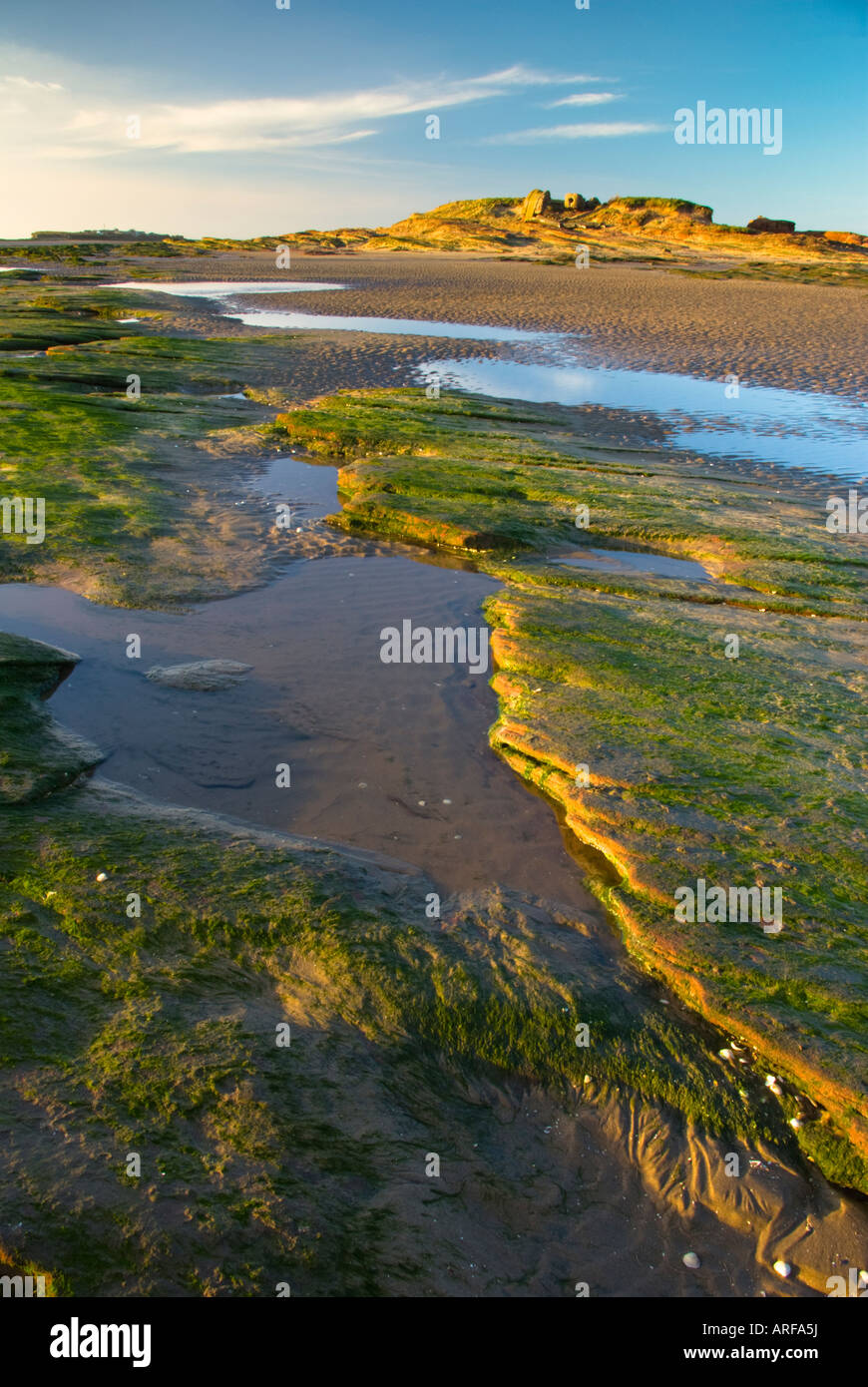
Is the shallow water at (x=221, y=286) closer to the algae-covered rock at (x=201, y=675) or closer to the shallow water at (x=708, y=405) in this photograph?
the shallow water at (x=708, y=405)

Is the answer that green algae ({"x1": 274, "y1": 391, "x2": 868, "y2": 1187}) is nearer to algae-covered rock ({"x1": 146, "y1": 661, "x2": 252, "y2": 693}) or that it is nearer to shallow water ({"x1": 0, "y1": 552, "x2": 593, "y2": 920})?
shallow water ({"x1": 0, "y1": 552, "x2": 593, "y2": 920})

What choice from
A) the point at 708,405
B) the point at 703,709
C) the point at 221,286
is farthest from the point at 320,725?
the point at 221,286

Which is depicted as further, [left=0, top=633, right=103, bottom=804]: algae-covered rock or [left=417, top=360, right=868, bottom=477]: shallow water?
[left=417, top=360, right=868, bottom=477]: shallow water

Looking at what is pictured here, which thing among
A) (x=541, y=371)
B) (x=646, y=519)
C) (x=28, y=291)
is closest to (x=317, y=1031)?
(x=646, y=519)

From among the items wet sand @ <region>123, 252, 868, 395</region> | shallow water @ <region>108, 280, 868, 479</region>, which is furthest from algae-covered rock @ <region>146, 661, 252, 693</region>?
wet sand @ <region>123, 252, 868, 395</region>

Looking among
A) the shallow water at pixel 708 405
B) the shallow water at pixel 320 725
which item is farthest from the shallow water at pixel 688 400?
the shallow water at pixel 320 725

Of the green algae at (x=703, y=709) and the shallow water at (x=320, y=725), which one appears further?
the shallow water at (x=320, y=725)

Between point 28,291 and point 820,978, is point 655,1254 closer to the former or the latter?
point 820,978

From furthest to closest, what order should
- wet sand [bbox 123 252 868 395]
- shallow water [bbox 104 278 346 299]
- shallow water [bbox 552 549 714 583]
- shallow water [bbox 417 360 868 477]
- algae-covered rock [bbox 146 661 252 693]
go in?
shallow water [bbox 104 278 346 299]
wet sand [bbox 123 252 868 395]
shallow water [bbox 417 360 868 477]
shallow water [bbox 552 549 714 583]
algae-covered rock [bbox 146 661 252 693]
